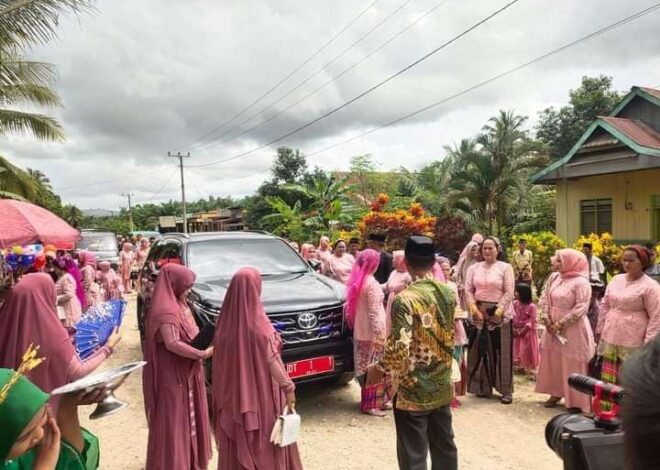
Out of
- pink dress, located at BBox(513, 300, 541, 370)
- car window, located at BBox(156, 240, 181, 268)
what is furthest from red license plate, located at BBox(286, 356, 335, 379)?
pink dress, located at BBox(513, 300, 541, 370)

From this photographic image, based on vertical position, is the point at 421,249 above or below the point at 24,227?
below

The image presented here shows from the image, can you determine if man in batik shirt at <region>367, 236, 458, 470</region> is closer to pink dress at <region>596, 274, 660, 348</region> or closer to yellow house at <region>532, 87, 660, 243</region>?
pink dress at <region>596, 274, 660, 348</region>

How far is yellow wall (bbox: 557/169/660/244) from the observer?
11.1 metres

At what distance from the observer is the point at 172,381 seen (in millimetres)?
3146

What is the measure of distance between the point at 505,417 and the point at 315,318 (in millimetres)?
2082

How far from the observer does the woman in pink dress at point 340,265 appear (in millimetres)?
8484

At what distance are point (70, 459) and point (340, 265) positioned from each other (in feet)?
22.8

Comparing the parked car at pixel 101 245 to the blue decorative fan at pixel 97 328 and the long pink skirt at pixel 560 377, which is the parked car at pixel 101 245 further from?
the long pink skirt at pixel 560 377

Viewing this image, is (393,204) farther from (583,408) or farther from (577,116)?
(577,116)

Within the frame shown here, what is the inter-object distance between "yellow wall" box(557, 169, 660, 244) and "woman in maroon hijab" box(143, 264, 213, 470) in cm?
1153

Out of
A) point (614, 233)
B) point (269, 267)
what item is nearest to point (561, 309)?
point (269, 267)

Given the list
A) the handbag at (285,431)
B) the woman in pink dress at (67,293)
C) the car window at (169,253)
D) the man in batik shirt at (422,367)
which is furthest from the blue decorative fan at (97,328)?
the woman in pink dress at (67,293)

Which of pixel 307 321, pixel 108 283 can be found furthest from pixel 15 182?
pixel 307 321

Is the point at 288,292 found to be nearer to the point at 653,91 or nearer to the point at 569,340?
the point at 569,340
